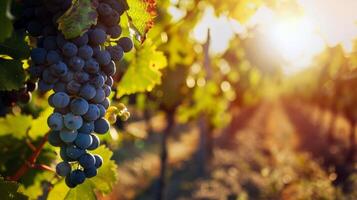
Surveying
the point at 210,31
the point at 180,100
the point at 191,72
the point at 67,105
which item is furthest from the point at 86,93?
the point at 180,100

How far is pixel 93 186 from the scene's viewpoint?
8.59 ft

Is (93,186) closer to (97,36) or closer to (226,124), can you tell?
(97,36)

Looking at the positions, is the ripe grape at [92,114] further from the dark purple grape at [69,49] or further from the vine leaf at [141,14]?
the vine leaf at [141,14]

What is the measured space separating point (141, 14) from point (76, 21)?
0.35 m

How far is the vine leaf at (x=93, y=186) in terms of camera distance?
2516 mm

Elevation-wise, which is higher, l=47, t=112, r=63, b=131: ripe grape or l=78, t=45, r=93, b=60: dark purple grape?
l=78, t=45, r=93, b=60: dark purple grape

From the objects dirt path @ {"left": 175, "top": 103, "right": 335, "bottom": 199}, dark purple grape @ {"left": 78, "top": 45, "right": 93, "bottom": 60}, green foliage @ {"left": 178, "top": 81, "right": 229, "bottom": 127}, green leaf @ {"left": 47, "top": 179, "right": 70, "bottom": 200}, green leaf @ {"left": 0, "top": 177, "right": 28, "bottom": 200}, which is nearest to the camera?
dark purple grape @ {"left": 78, "top": 45, "right": 93, "bottom": 60}

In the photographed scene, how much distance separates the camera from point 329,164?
16047mm

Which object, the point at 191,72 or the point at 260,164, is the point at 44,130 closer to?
the point at 191,72

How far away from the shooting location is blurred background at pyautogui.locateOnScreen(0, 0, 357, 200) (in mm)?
4199

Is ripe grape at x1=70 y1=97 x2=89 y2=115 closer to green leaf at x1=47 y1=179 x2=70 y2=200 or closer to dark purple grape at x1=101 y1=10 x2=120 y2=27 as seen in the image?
dark purple grape at x1=101 y1=10 x2=120 y2=27

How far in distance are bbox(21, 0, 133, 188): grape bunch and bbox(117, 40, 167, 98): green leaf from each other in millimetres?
1159

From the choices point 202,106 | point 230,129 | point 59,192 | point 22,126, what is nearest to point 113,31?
point 59,192

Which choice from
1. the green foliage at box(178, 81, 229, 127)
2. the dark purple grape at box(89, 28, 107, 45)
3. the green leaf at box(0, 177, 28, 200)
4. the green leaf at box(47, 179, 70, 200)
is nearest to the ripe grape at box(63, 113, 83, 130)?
the dark purple grape at box(89, 28, 107, 45)
